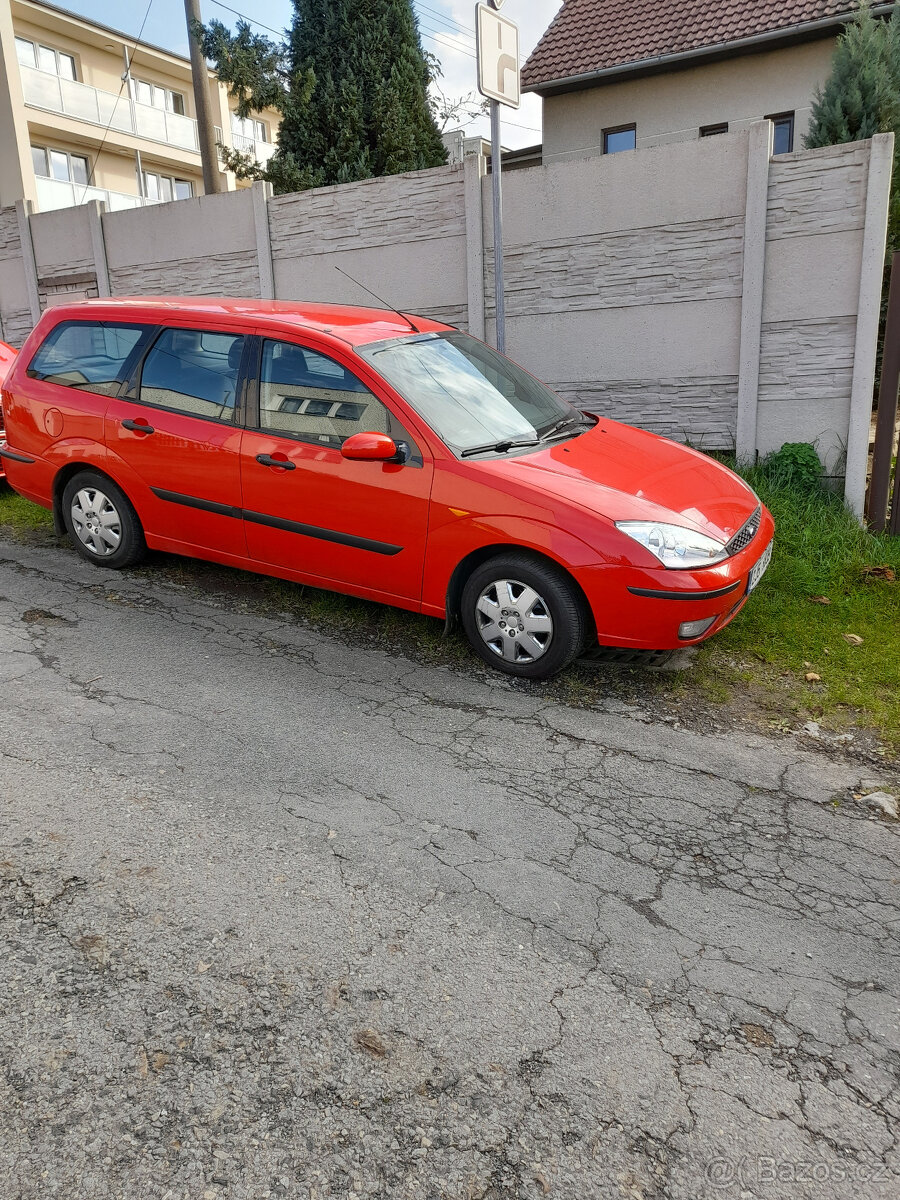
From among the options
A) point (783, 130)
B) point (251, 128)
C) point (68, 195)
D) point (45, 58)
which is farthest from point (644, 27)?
point (251, 128)

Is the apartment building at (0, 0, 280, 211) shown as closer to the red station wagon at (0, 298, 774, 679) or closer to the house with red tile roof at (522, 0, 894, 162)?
the house with red tile roof at (522, 0, 894, 162)

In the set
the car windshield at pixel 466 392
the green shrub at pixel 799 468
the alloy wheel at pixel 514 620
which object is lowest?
the alloy wheel at pixel 514 620

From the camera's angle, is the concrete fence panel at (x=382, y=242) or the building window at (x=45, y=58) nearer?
the concrete fence panel at (x=382, y=242)

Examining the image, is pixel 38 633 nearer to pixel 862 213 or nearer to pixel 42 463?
pixel 42 463

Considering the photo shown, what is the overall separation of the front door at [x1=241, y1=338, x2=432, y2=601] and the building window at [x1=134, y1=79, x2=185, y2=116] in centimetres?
2885

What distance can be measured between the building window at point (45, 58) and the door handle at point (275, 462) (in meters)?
26.8

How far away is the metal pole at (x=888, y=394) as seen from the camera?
6.39 m

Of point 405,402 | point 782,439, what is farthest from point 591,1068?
point 782,439

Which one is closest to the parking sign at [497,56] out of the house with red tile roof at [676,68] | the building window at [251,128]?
the house with red tile roof at [676,68]

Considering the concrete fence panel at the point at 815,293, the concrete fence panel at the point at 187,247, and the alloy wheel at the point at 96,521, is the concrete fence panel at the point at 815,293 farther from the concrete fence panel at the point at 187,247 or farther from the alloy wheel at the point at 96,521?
the concrete fence panel at the point at 187,247

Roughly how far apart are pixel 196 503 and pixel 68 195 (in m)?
25.9

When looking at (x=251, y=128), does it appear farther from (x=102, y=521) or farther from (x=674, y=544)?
(x=674, y=544)

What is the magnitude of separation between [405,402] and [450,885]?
8.72 feet

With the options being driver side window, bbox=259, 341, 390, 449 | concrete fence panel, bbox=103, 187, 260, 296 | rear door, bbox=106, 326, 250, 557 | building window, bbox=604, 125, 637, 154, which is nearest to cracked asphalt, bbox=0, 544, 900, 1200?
rear door, bbox=106, 326, 250, 557
